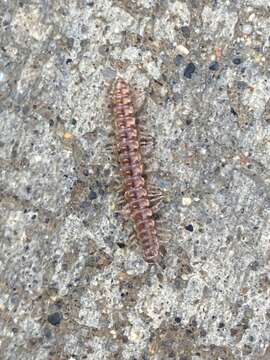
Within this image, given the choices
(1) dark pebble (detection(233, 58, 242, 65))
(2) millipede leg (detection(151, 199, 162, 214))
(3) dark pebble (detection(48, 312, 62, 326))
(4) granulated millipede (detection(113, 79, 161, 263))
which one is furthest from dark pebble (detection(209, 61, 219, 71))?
(3) dark pebble (detection(48, 312, 62, 326))

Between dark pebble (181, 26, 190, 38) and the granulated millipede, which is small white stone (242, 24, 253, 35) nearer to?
dark pebble (181, 26, 190, 38)

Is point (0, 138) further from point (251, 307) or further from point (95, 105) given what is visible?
point (251, 307)

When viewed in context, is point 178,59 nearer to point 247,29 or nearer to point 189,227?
point 247,29

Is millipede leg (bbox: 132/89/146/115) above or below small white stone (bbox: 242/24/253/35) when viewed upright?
below

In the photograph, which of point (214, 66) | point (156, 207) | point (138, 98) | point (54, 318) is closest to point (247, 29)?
point (214, 66)

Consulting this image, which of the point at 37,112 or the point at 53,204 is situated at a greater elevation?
the point at 37,112

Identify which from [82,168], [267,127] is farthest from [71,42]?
[267,127]
